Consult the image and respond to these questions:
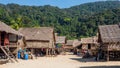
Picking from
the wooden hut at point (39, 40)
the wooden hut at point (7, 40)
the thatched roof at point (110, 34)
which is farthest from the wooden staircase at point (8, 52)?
the wooden hut at point (39, 40)

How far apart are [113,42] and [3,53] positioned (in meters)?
14.6

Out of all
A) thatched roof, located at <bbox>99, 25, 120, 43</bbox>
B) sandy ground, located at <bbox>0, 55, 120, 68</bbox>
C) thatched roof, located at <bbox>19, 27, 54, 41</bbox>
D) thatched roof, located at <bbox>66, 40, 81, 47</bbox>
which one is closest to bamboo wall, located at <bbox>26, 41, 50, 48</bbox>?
thatched roof, located at <bbox>19, 27, 54, 41</bbox>

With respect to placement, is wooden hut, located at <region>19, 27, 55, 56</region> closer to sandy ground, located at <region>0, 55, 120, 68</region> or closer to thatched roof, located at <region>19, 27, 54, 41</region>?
thatched roof, located at <region>19, 27, 54, 41</region>

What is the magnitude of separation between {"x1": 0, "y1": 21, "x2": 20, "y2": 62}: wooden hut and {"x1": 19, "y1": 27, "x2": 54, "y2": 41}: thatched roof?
14886mm

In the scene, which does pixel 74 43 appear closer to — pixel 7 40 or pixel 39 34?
pixel 39 34

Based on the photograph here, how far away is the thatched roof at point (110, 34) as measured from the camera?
3959 cm

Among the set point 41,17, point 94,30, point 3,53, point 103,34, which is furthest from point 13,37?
point 41,17

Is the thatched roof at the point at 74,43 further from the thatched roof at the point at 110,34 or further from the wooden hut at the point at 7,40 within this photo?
the wooden hut at the point at 7,40

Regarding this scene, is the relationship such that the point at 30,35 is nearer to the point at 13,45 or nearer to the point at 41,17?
the point at 13,45

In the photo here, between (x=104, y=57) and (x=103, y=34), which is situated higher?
(x=103, y=34)

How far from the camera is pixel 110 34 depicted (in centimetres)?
4028

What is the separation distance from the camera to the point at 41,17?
5930 inches

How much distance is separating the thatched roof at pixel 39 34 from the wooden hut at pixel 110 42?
17756mm

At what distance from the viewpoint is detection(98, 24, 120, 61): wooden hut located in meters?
39.6
